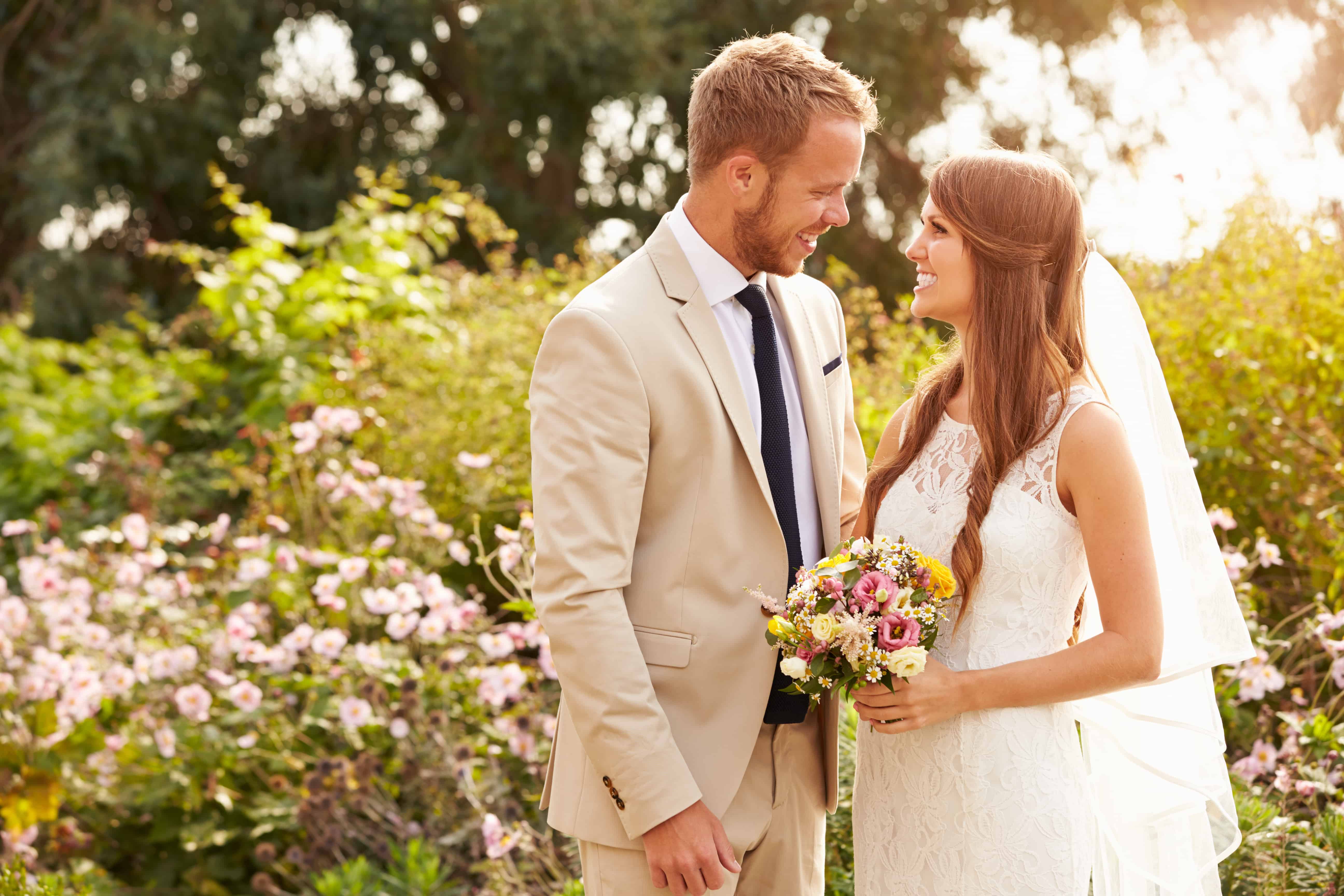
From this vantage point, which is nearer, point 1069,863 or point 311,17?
point 1069,863

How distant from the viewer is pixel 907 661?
1896 millimetres

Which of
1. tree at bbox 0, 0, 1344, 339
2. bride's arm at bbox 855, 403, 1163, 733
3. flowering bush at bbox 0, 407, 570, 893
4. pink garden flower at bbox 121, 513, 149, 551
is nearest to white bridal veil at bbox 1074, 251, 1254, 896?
bride's arm at bbox 855, 403, 1163, 733

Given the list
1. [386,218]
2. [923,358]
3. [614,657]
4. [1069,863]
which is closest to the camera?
[614,657]

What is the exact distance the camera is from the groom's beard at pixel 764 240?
7.45ft

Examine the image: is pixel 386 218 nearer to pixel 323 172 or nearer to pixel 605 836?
pixel 323 172

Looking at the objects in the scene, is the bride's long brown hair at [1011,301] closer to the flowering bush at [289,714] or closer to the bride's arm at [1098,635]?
the bride's arm at [1098,635]

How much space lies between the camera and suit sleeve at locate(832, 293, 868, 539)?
2.57 m

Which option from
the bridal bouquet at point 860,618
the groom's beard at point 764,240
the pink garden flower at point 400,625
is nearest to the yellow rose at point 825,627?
the bridal bouquet at point 860,618

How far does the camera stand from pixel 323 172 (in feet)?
41.0

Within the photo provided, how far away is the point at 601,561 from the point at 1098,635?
36.8 inches

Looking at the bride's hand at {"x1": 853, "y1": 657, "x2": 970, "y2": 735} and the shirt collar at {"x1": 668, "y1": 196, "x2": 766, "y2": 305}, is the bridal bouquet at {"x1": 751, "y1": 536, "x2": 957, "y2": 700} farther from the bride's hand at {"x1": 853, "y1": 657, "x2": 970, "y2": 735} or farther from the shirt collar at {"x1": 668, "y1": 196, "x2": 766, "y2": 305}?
the shirt collar at {"x1": 668, "y1": 196, "x2": 766, "y2": 305}

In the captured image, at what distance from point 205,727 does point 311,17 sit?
9699mm

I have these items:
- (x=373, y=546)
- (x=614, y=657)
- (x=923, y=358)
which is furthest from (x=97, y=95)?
(x=614, y=657)

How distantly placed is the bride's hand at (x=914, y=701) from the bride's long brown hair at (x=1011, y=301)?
0.63 feet
